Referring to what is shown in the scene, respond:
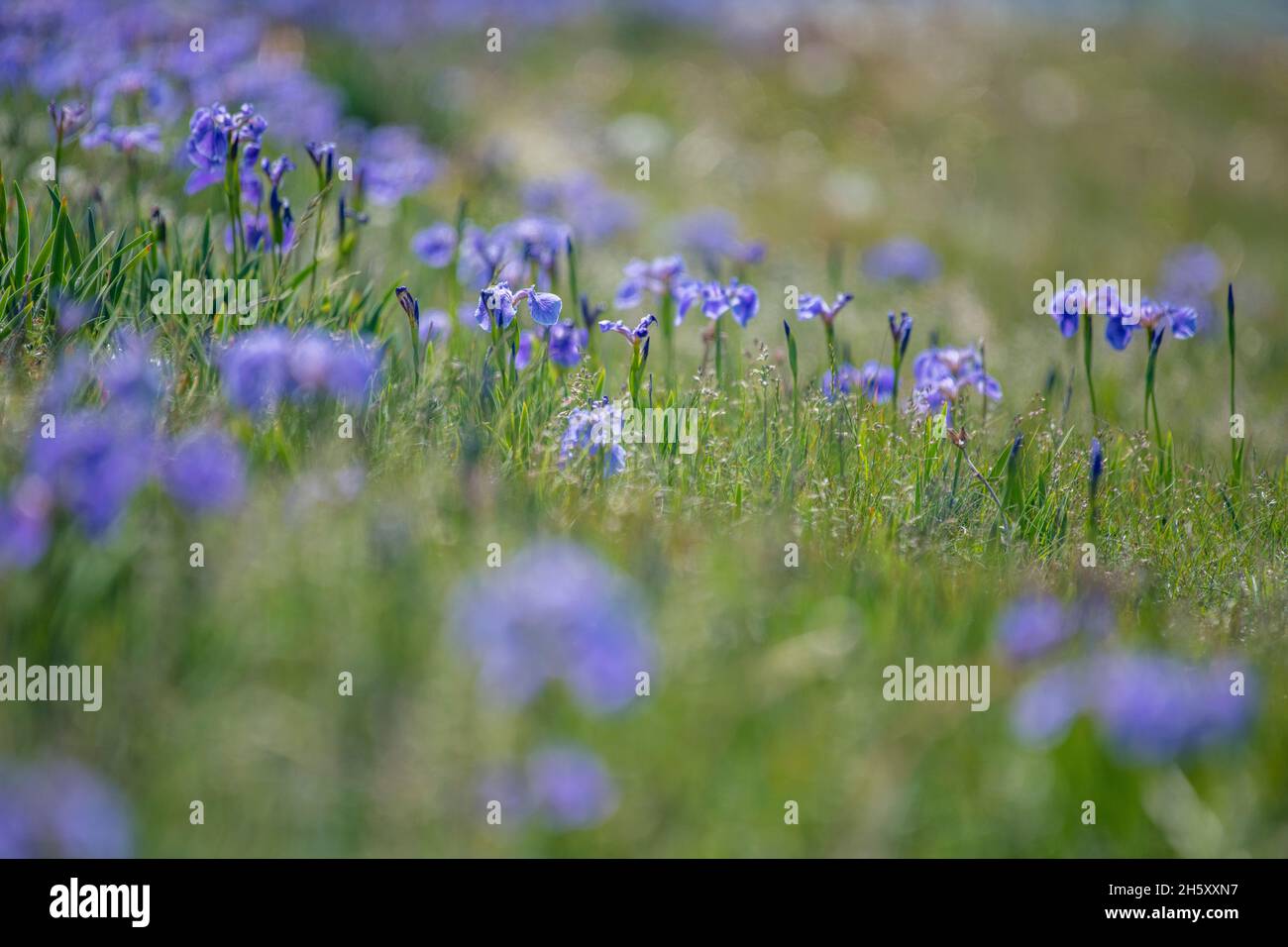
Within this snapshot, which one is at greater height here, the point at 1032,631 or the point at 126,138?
the point at 126,138

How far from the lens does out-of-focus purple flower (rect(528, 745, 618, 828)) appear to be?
1900 millimetres

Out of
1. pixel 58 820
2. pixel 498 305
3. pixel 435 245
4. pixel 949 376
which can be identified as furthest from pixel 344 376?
pixel 949 376

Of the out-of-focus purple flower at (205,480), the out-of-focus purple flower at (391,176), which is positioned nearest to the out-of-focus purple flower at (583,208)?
the out-of-focus purple flower at (391,176)

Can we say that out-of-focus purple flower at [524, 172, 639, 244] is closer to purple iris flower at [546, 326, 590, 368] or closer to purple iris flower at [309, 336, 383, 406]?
purple iris flower at [546, 326, 590, 368]

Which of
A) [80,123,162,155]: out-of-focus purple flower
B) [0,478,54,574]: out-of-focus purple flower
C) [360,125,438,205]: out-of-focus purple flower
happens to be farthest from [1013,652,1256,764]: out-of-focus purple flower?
[80,123,162,155]: out-of-focus purple flower

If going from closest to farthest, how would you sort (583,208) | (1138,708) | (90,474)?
(1138,708) → (90,474) → (583,208)

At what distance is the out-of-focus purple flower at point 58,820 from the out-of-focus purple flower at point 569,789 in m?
0.69

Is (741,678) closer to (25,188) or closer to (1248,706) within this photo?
(1248,706)

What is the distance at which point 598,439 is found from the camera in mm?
3021

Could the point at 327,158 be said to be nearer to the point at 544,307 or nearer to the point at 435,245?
the point at 435,245

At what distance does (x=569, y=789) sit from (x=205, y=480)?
987 millimetres

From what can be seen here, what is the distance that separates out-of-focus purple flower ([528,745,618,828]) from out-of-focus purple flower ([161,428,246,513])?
872mm

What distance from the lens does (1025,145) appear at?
13203 mm
